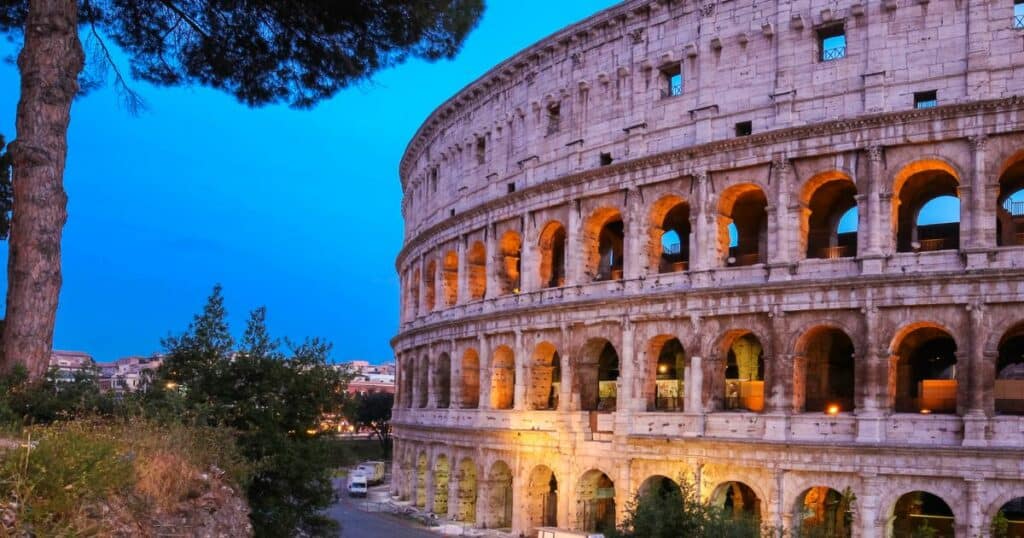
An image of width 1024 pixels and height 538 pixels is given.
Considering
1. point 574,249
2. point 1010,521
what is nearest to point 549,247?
point 574,249

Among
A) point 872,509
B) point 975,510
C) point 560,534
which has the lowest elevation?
point 560,534

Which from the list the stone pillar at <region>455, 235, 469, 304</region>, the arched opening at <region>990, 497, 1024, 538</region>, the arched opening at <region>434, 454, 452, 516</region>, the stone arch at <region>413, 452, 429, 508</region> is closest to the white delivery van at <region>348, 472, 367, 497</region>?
the stone arch at <region>413, 452, 429, 508</region>

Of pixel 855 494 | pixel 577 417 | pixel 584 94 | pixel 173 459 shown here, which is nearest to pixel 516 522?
pixel 577 417

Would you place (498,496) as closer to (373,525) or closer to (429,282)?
(373,525)

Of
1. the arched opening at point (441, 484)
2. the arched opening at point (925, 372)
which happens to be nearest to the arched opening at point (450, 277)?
the arched opening at point (441, 484)

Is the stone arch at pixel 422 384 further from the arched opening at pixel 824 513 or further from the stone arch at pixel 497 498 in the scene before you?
the arched opening at pixel 824 513

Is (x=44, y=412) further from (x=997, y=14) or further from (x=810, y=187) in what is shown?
(x=997, y=14)
